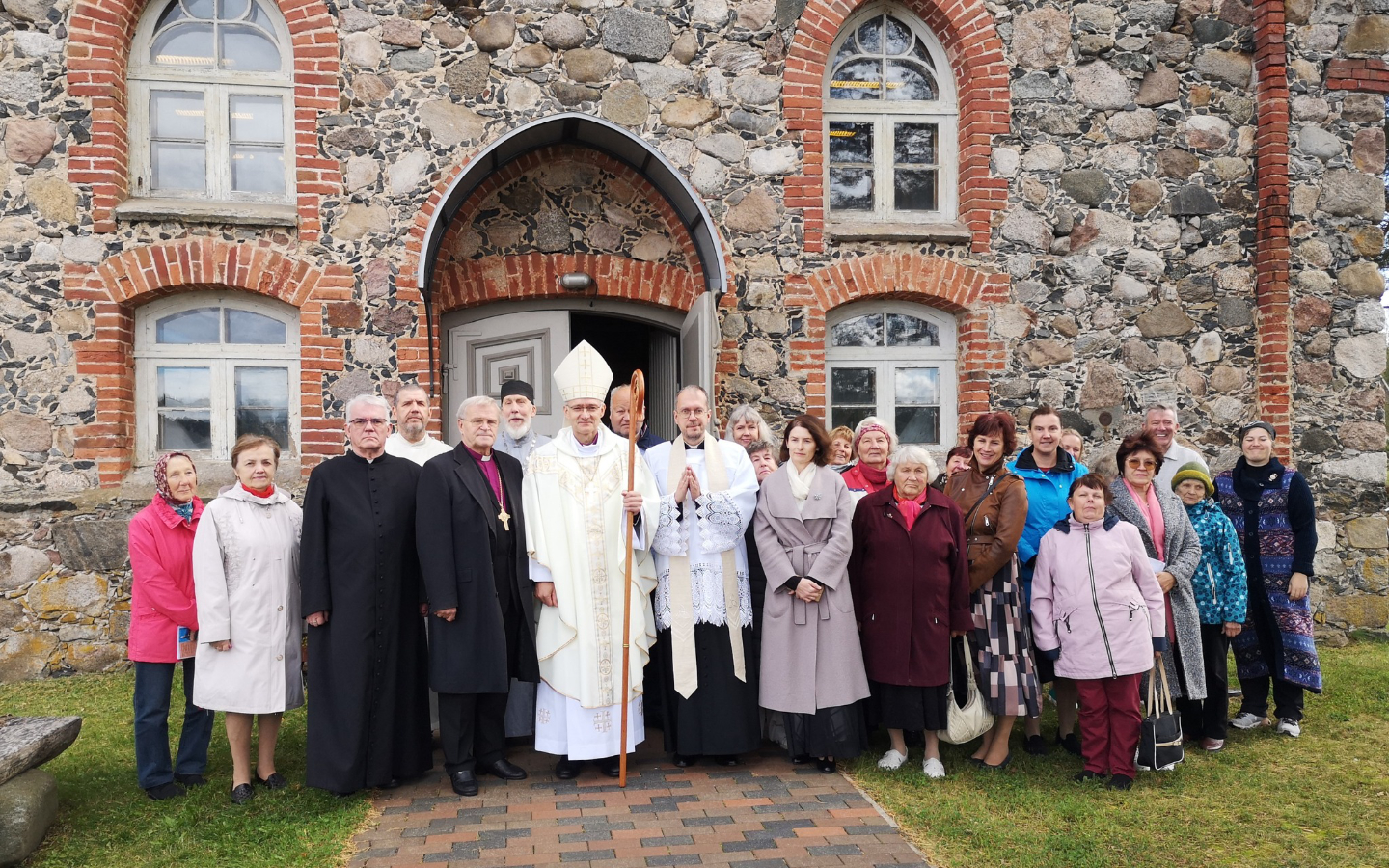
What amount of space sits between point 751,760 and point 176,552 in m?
2.97

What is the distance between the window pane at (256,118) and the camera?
7.26 m

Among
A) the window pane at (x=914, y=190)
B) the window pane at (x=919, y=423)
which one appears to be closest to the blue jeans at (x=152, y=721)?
the window pane at (x=919, y=423)

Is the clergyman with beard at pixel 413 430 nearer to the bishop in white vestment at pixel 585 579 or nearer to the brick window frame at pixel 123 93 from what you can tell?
the bishop in white vestment at pixel 585 579

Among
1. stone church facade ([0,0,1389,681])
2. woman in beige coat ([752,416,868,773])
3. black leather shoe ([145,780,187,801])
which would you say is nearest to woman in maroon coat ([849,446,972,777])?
woman in beige coat ([752,416,868,773])

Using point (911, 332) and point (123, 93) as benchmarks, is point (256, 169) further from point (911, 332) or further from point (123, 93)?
point (911, 332)

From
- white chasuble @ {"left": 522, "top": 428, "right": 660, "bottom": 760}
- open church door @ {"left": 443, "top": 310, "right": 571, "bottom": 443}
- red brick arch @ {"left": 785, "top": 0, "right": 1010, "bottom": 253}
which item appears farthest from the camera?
open church door @ {"left": 443, "top": 310, "right": 571, "bottom": 443}

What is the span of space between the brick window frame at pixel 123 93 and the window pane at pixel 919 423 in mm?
4663

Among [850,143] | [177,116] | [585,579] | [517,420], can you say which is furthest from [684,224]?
[177,116]

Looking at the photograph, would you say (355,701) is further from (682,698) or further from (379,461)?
(682,698)

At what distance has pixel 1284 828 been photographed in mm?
4309

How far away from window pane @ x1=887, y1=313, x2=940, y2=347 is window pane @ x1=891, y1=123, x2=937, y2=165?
4.20 ft

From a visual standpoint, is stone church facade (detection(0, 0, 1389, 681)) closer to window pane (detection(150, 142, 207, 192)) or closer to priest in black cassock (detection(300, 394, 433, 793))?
window pane (detection(150, 142, 207, 192))

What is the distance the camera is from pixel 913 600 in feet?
15.8

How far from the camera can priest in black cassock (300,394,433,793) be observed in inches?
178
